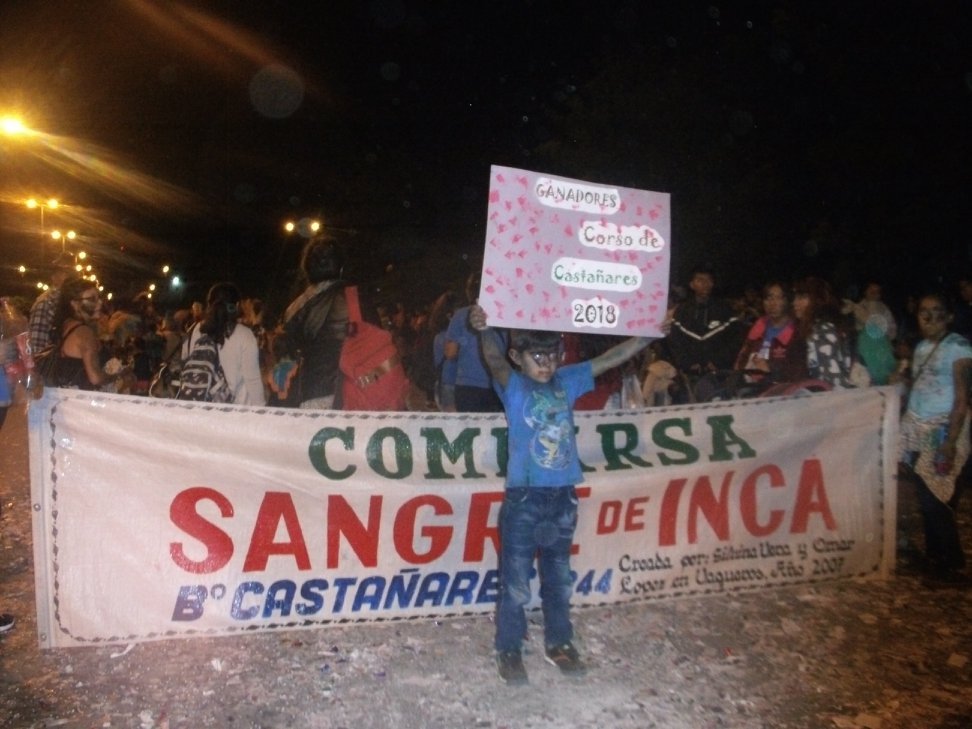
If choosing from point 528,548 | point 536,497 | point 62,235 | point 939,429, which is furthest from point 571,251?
point 62,235

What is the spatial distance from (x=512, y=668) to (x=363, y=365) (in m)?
2.09

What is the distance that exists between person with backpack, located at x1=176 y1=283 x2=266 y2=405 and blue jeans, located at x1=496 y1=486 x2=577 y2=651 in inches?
86.3

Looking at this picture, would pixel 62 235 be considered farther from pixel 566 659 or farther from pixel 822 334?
pixel 566 659

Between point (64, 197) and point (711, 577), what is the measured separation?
37.9 m

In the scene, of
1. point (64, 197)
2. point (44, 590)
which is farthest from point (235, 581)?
point (64, 197)

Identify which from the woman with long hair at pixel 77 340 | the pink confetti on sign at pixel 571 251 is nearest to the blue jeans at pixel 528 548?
the pink confetti on sign at pixel 571 251

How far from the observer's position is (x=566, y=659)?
13.6 ft

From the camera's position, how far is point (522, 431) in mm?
4066

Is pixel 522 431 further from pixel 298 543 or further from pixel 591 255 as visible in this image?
pixel 298 543

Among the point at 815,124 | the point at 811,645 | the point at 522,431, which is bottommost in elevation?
the point at 811,645

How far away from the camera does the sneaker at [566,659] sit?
412cm

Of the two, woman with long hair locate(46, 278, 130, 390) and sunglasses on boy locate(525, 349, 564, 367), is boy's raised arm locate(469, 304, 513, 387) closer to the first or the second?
sunglasses on boy locate(525, 349, 564, 367)

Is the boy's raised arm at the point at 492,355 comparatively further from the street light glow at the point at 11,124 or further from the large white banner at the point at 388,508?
the street light glow at the point at 11,124

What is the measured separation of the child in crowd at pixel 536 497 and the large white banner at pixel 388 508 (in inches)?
24.2
